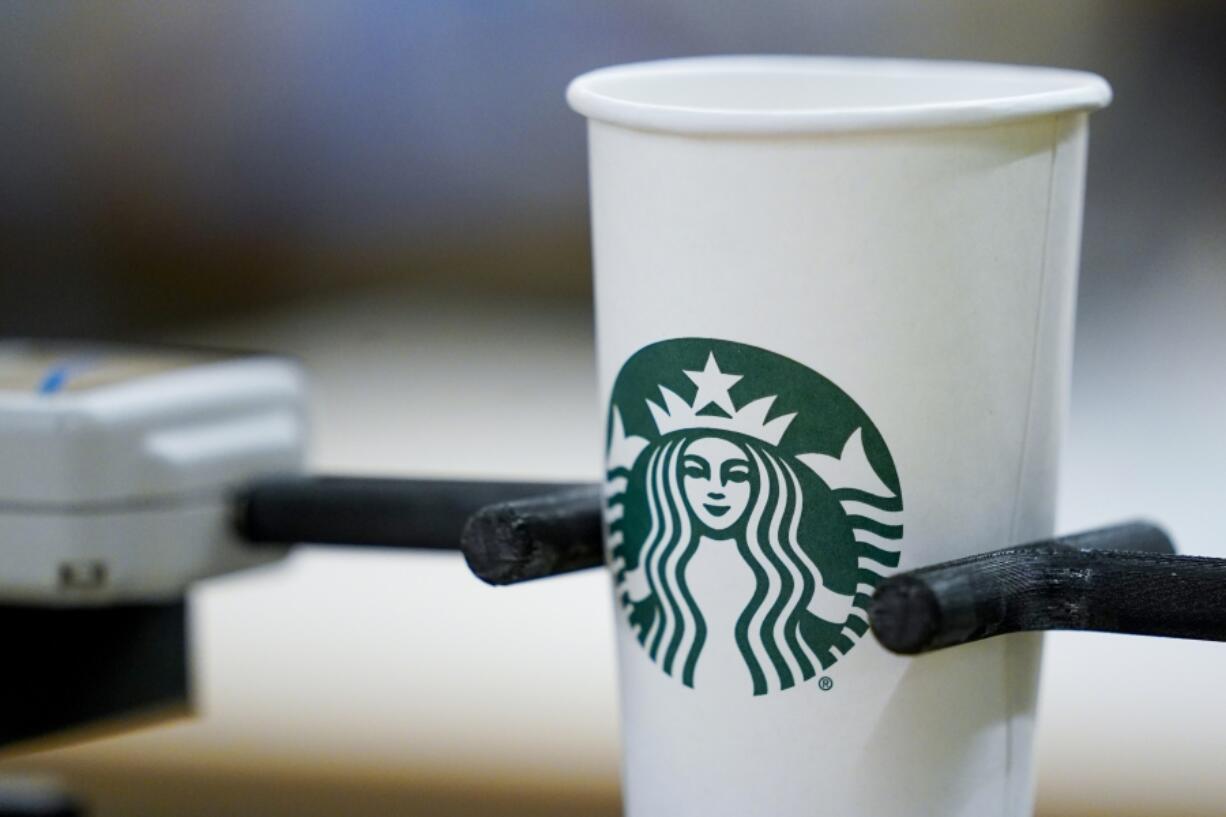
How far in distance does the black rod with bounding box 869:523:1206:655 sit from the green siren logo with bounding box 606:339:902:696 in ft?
0.14

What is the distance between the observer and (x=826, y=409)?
0.66 meters

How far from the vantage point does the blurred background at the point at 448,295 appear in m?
1.23

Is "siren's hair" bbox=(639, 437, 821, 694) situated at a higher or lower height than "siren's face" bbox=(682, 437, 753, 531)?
lower

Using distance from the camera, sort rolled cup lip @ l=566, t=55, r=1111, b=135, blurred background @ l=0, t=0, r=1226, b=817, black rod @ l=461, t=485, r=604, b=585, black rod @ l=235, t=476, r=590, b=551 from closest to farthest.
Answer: rolled cup lip @ l=566, t=55, r=1111, b=135
black rod @ l=461, t=485, r=604, b=585
black rod @ l=235, t=476, r=590, b=551
blurred background @ l=0, t=0, r=1226, b=817

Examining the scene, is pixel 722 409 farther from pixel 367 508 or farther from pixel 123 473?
pixel 123 473

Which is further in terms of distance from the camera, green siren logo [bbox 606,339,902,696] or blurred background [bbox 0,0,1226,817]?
blurred background [bbox 0,0,1226,817]

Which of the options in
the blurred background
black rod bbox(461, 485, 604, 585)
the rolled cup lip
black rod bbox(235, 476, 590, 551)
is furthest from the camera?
the blurred background

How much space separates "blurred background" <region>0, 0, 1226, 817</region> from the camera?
1.23m

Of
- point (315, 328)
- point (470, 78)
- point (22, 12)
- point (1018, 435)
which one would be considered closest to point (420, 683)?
point (1018, 435)

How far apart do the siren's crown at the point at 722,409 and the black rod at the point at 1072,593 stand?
Result: 0.26 feet

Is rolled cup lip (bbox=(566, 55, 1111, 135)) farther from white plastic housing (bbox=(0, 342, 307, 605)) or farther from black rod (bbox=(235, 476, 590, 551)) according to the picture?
white plastic housing (bbox=(0, 342, 307, 605))

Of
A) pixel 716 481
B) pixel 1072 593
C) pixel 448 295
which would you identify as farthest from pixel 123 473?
pixel 448 295

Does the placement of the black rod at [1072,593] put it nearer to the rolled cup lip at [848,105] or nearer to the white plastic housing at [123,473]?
the rolled cup lip at [848,105]

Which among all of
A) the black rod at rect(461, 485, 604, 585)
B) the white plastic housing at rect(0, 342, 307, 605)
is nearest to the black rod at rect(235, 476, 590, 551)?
the white plastic housing at rect(0, 342, 307, 605)
